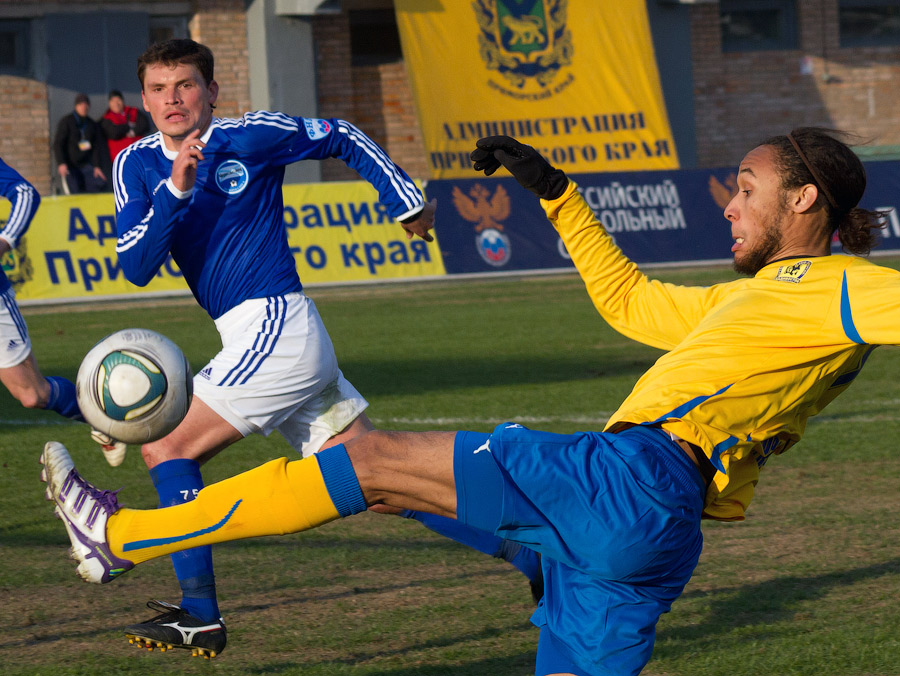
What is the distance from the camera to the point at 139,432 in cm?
338

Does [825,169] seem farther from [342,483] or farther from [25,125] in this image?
[25,125]

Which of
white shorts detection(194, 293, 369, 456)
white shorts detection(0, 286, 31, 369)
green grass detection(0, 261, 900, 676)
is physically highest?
white shorts detection(194, 293, 369, 456)

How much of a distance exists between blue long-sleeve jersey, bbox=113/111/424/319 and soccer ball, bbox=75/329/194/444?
0.69 m

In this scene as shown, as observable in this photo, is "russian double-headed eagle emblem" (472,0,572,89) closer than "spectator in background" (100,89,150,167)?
No

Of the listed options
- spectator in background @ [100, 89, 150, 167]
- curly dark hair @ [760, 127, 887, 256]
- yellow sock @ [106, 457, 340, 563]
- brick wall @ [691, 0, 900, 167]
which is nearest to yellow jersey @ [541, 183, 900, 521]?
curly dark hair @ [760, 127, 887, 256]

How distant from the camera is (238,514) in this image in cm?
273

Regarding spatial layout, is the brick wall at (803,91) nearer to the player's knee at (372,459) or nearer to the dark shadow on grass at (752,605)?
the dark shadow on grass at (752,605)

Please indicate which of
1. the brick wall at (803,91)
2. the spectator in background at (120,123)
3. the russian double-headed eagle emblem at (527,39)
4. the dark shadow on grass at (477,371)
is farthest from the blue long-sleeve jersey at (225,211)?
the brick wall at (803,91)

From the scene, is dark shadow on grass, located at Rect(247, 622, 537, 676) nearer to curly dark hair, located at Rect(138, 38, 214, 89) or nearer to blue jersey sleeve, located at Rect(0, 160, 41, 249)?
curly dark hair, located at Rect(138, 38, 214, 89)

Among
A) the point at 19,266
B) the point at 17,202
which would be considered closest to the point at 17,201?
the point at 17,202

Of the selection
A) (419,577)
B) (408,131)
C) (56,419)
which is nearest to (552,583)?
(419,577)

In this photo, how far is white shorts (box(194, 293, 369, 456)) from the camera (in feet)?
13.2

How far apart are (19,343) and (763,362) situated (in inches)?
178

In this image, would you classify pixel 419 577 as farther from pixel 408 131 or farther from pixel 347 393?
pixel 408 131
